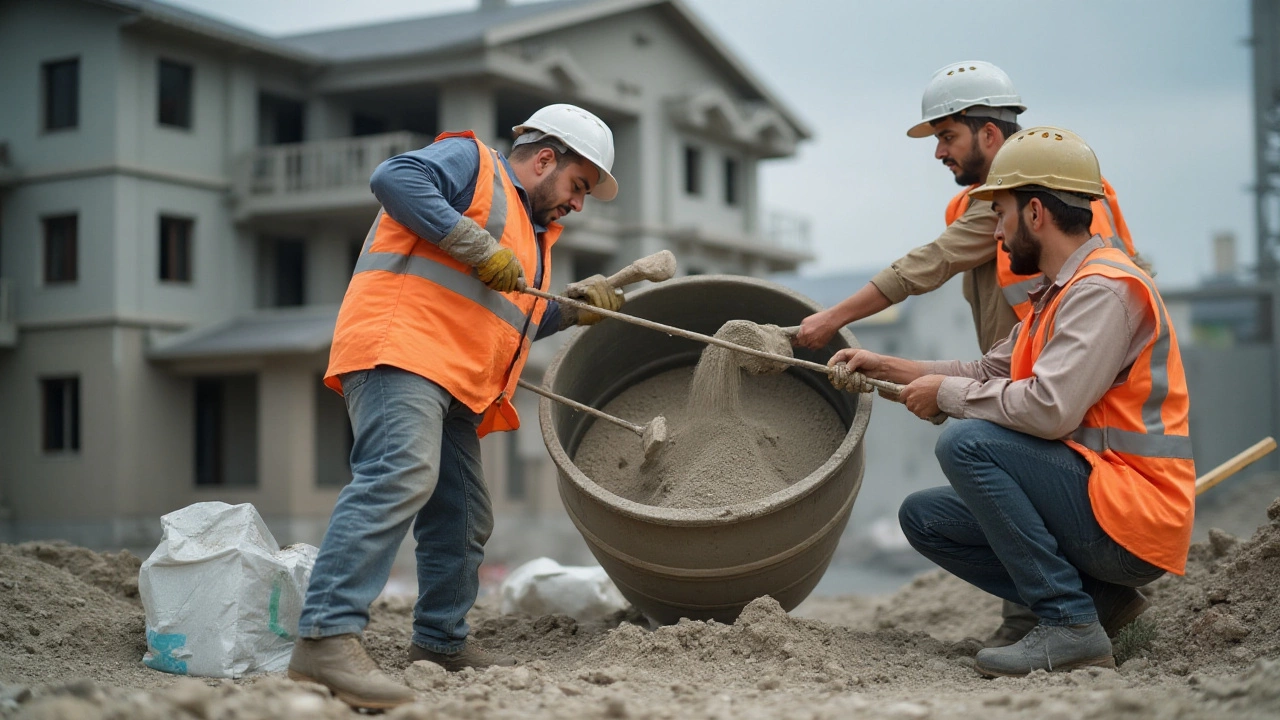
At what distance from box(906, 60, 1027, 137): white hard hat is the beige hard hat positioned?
801 mm

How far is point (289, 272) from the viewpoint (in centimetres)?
1895

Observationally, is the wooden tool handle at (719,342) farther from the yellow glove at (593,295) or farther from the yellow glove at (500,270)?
the yellow glove at (500,270)

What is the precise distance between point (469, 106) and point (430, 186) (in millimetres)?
14398

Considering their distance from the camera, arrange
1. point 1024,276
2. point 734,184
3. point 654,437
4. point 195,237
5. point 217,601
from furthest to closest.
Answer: point 734,184 → point 195,237 → point 654,437 → point 1024,276 → point 217,601

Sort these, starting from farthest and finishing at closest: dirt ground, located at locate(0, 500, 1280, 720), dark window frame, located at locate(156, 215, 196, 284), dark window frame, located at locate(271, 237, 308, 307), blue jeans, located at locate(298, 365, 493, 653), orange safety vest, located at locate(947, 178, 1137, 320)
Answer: dark window frame, located at locate(271, 237, 308, 307), dark window frame, located at locate(156, 215, 196, 284), orange safety vest, located at locate(947, 178, 1137, 320), blue jeans, located at locate(298, 365, 493, 653), dirt ground, located at locate(0, 500, 1280, 720)

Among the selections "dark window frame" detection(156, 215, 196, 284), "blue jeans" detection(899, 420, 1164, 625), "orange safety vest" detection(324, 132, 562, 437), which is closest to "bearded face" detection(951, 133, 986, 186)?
"blue jeans" detection(899, 420, 1164, 625)

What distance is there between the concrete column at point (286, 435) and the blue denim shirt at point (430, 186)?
44.2 ft

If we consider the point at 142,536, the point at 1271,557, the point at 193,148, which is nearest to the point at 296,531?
the point at 142,536

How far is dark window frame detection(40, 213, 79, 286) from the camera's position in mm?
16906

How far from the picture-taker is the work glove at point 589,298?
14.0 feet

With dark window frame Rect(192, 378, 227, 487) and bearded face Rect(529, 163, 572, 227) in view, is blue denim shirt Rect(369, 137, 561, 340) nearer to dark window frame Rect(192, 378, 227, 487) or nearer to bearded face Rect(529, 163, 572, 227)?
bearded face Rect(529, 163, 572, 227)

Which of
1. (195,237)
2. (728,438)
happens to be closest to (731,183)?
(195,237)

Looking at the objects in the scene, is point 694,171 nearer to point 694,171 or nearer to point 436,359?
point 694,171

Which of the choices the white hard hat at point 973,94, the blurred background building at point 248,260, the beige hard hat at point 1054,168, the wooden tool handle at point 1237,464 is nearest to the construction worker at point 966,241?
the white hard hat at point 973,94
